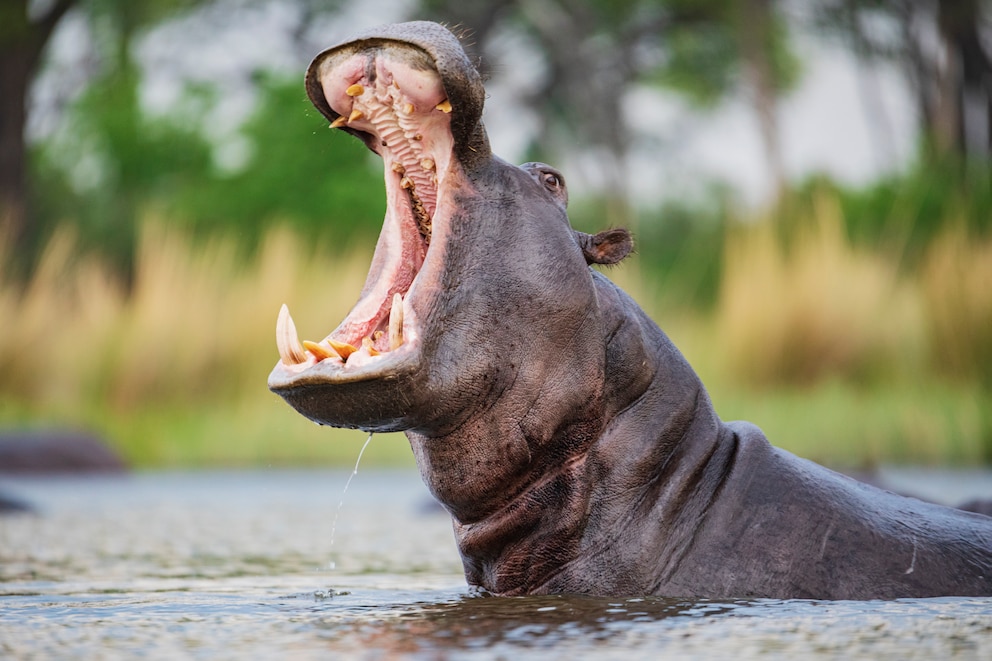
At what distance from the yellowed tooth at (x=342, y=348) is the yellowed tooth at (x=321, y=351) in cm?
1

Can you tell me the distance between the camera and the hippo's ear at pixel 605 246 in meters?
3.07

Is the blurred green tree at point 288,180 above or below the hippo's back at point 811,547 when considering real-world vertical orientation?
above

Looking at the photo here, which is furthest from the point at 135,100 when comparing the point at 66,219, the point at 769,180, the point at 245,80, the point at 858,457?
the point at 858,457

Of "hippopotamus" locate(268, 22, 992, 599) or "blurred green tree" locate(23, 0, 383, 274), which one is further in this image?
"blurred green tree" locate(23, 0, 383, 274)

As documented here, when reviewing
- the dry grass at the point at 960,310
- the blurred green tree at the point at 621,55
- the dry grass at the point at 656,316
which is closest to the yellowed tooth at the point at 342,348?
the dry grass at the point at 656,316

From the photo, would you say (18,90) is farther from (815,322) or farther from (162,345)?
(815,322)

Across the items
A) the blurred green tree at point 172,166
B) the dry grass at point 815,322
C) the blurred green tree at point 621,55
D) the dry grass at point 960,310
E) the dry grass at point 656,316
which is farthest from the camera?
the blurred green tree at point 621,55

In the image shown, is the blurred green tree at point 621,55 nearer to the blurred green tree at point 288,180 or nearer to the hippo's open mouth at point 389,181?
the blurred green tree at point 288,180

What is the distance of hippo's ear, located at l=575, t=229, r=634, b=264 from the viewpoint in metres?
3.07

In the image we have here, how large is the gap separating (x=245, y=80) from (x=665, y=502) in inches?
917

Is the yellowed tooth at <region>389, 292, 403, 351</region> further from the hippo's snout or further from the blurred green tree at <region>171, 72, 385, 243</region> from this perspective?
the blurred green tree at <region>171, 72, 385, 243</region>

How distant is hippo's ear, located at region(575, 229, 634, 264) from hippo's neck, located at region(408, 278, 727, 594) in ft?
0.41

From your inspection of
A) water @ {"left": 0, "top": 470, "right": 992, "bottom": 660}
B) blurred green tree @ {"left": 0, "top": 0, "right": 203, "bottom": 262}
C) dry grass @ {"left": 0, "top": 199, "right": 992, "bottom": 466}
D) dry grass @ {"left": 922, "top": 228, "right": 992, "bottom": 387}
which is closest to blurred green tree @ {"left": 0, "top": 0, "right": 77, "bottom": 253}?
blurred green tree @ {"left": 0, "top": 0, "right": 203, "bottom": 262}

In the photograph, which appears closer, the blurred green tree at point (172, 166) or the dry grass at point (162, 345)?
the dry grass at point (162, 345)
